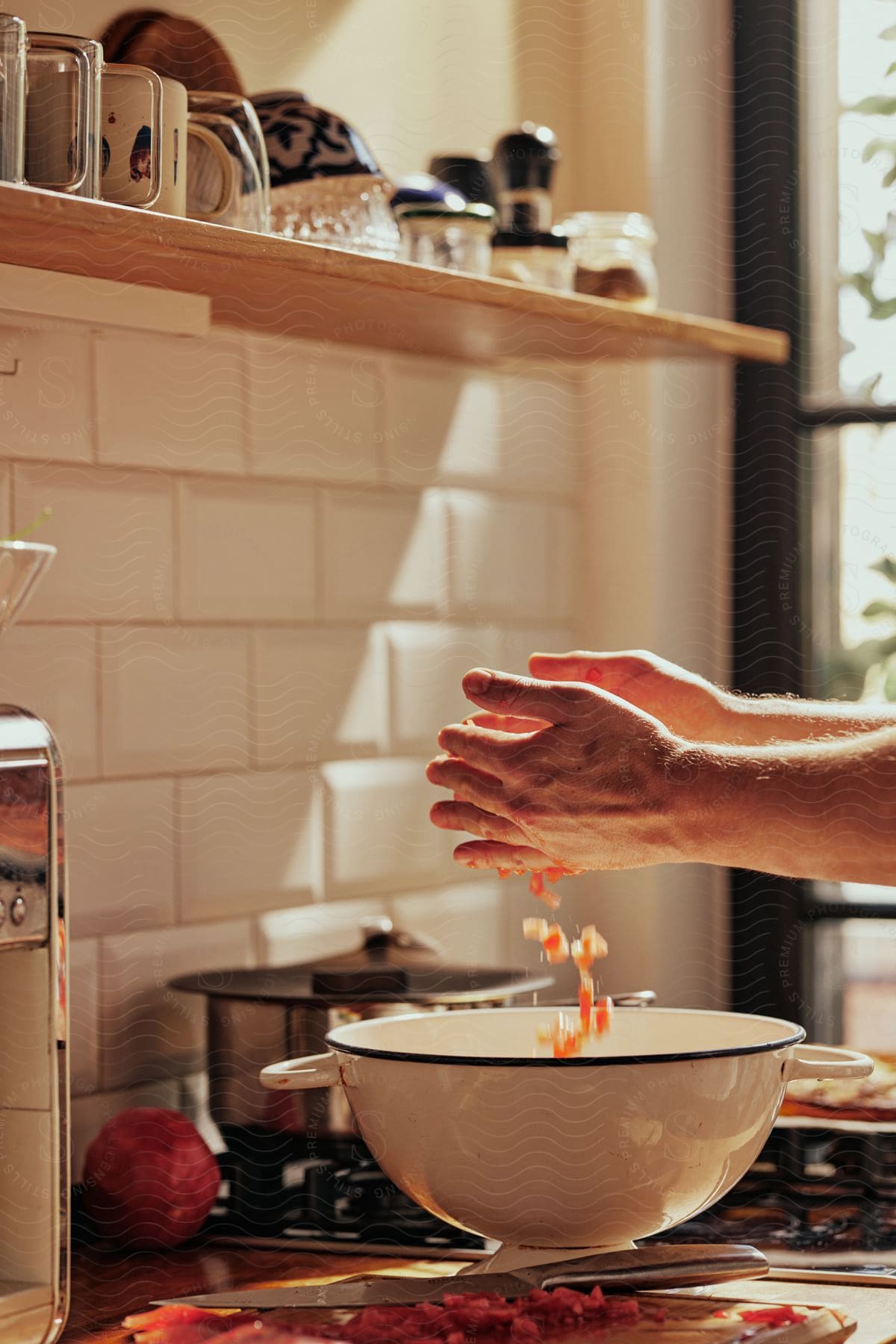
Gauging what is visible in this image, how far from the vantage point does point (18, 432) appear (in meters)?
0.97

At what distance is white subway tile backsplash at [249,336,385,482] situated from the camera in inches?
45.7

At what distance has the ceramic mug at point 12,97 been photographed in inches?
30.8

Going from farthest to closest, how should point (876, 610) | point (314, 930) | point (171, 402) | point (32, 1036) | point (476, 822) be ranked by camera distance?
point (876, 610), point (314, 930), point (171, 402), point (476, 822), point (32, 1036)

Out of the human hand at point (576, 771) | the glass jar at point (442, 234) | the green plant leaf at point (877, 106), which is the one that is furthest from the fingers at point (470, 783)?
the green plant leaf at point (877, 106)

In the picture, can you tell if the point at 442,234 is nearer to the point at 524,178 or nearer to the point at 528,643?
the point at 524,178

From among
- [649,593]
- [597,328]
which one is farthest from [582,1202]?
[649,593]

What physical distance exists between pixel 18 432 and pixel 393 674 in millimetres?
408

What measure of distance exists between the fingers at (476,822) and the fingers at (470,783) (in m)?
0.02

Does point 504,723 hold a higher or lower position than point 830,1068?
higher

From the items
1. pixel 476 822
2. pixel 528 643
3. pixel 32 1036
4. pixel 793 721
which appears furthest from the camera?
pixel 528 643

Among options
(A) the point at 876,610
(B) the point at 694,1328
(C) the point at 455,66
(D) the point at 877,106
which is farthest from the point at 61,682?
(D) the point at 877,106

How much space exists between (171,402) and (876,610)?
74cm

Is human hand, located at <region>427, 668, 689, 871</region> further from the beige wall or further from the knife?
the beige wall

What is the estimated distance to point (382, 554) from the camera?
1285 mm
